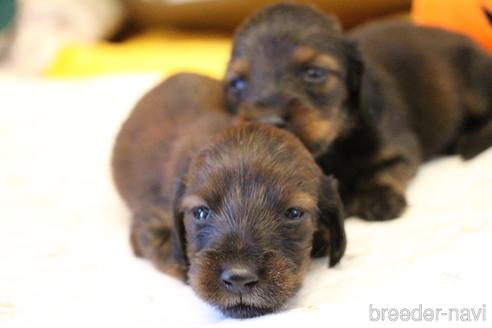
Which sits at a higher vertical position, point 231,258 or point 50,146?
point 231,258

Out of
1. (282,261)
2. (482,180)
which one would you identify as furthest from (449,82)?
(282,261)

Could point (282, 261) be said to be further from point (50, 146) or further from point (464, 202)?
point (50, 146)

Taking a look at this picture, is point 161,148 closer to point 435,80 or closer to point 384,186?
point 384,186

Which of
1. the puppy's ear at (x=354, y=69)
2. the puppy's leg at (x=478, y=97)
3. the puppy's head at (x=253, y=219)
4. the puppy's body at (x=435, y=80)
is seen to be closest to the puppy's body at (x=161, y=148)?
the puppy's head at (x=253, y=219)

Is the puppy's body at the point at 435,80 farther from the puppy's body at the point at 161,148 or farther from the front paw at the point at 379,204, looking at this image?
the puppy's body at the point at 161,148

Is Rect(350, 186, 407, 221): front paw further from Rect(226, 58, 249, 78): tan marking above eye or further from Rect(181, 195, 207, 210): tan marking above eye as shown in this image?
Rect(181, 195, 207, 210): tan marking above eye

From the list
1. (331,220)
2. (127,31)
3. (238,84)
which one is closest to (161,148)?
(238,84)

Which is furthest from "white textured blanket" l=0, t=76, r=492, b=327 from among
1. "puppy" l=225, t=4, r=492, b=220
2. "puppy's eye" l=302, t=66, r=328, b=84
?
"puppy's eye" l=302, t=66, r=328, b=84
